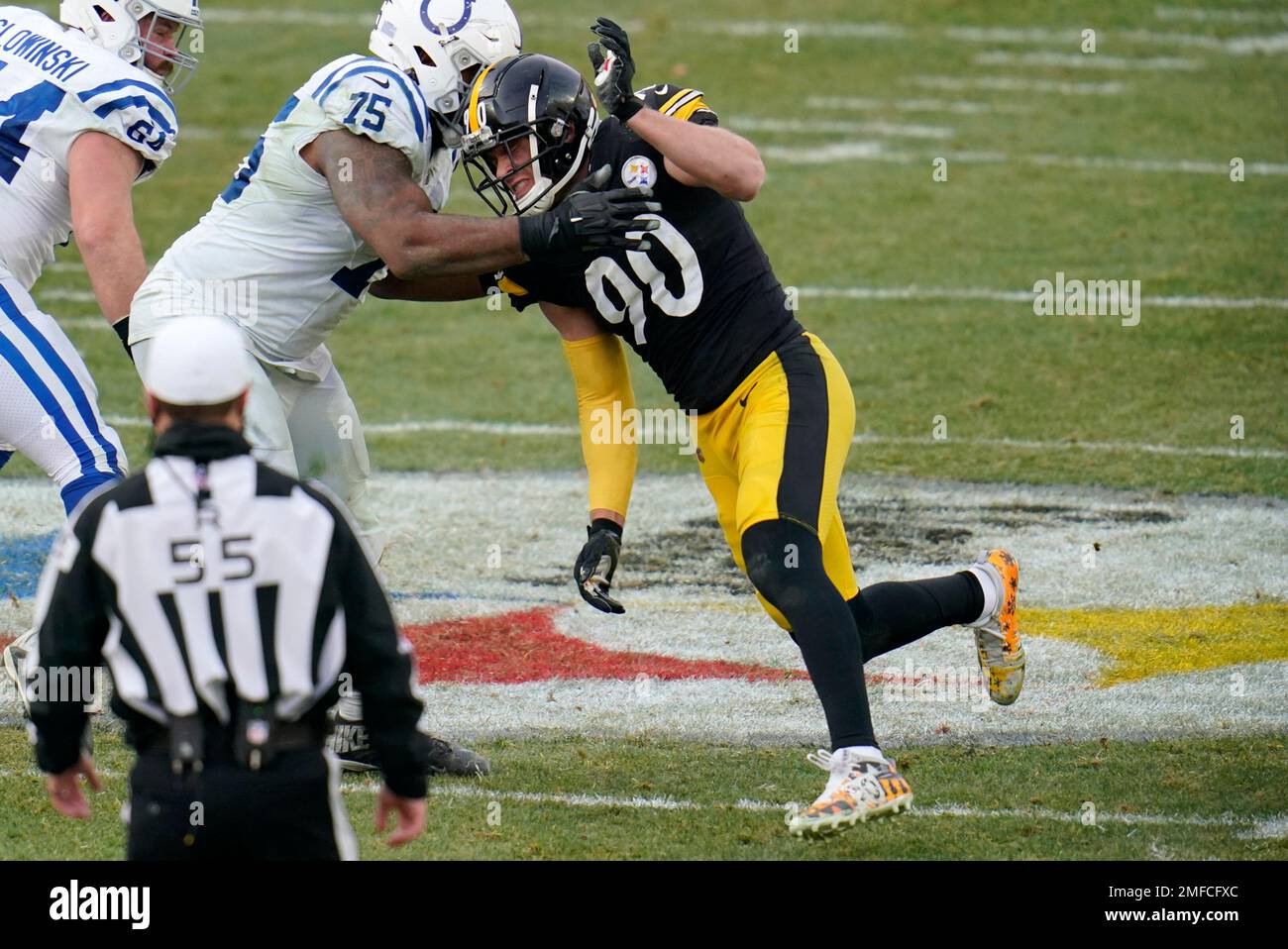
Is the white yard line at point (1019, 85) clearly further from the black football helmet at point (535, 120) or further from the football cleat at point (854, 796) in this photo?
the football cleat at point (854, 796)

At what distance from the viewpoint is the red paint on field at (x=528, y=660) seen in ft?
17.1

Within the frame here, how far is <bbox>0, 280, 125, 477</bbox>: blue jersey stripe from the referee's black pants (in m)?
1.87

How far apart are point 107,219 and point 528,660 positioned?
1815 mm

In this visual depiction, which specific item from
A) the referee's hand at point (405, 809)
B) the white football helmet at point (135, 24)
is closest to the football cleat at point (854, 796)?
the referee's hand at point (405, 809)

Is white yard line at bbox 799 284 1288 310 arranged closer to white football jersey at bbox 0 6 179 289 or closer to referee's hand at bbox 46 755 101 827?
white football jersey at bbox 0 6 179 289

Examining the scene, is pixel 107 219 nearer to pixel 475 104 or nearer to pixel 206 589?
pixel 475 104

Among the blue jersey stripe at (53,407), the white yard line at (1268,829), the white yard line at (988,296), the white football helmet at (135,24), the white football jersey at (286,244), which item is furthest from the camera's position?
the white yard line at (988,296)

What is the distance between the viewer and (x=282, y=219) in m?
4.32

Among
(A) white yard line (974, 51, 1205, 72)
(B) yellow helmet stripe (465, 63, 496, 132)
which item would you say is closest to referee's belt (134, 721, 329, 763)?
(B) yellow helmet stripe (465, 63, 496, 132)

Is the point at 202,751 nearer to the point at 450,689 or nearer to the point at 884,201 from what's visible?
the point at 450,689

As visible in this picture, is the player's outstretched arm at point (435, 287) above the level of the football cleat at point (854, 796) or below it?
above

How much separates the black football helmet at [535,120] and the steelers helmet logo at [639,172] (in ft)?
0.45

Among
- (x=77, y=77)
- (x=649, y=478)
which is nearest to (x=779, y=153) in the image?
(x=649, y=478)

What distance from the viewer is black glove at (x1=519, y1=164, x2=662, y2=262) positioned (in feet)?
13.3
